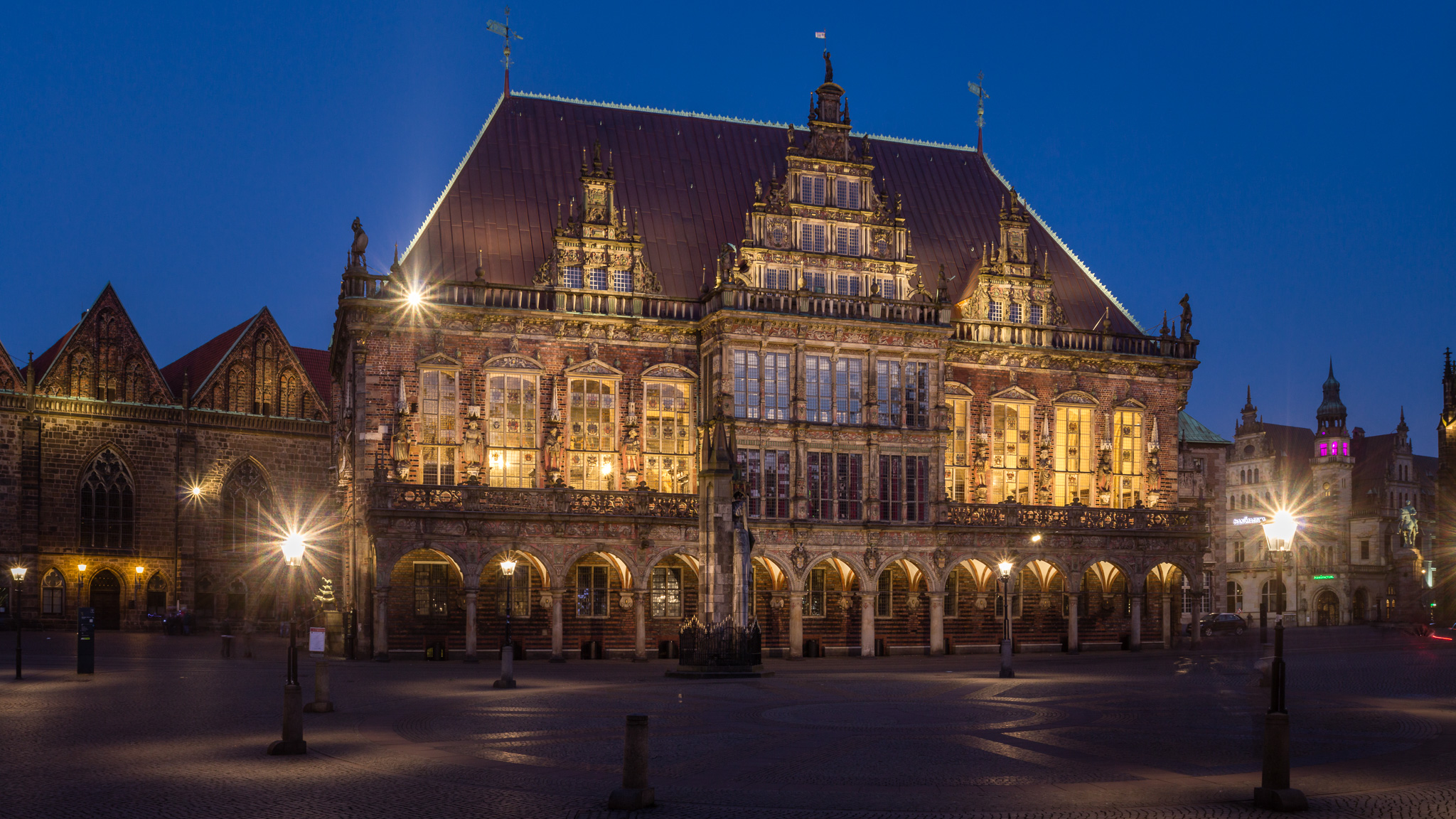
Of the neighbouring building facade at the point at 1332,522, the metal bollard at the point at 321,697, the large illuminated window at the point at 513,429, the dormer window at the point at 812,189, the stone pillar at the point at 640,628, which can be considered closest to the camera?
the metal bollard at the point at 321,697

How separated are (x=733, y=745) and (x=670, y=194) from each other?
38.0 m

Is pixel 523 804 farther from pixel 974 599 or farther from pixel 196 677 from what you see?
pixel 974 599

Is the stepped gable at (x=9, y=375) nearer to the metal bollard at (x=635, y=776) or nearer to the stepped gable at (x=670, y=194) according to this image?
the stepped gable at (x=670, y=194)

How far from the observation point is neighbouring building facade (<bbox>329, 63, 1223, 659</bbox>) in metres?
47.4

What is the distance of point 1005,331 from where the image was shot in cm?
5509

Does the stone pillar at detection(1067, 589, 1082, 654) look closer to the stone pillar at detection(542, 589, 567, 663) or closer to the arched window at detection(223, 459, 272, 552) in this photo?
the stone pillar at detection(542, 589, 567, 663)

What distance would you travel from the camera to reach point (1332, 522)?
10494 cm

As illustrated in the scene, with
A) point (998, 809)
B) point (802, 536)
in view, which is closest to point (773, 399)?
point (802, 536)

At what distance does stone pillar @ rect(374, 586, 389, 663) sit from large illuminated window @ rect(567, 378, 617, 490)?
7891 mm

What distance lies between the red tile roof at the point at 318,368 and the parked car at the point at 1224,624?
50.8m

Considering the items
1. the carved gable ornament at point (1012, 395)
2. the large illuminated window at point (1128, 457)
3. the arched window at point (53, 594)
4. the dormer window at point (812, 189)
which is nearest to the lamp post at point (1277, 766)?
the dormer window at point (812, 189)

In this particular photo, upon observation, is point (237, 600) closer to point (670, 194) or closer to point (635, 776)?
point (670, 194)

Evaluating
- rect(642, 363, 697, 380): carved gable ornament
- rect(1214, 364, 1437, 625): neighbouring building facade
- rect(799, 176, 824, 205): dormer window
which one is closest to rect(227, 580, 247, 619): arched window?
rect(642, 363, 697, 380): carved gable ornament

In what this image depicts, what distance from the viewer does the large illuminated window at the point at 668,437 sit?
165 feet
